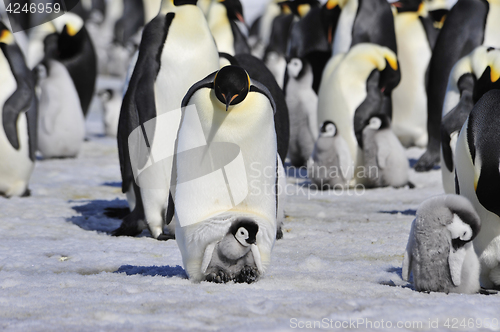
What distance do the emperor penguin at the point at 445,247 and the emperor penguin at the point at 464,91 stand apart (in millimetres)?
1897

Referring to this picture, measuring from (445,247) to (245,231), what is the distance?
869mm

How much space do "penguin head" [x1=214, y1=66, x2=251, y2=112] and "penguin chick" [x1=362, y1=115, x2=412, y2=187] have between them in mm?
3651

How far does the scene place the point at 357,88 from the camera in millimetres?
6957

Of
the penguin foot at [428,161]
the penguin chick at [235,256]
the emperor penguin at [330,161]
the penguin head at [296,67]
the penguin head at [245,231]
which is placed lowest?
the penguin foot at [428,161]

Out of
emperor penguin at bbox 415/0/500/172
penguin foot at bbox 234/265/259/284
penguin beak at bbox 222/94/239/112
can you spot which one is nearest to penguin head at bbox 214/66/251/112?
penguin beak at bbox 222/94/239/112

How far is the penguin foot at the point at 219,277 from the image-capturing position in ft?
9.52

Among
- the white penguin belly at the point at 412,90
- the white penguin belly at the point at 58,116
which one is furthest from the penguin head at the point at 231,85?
the white penguin belly at the point at 412,90

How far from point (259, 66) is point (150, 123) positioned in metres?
1.02

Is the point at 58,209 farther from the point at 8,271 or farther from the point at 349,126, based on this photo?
the point at 349,126

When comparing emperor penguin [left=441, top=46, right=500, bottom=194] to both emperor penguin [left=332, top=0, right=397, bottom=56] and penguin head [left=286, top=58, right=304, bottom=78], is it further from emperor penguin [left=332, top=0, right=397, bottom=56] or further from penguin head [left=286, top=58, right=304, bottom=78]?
emperor penguin [left=332, top=0, right=397, bottom=56]

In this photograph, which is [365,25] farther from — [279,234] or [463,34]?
[279,234]

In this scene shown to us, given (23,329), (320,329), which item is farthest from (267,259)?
(23,329)

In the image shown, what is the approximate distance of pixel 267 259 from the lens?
296cm

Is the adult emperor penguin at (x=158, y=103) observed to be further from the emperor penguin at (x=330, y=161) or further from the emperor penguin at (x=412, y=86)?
the emperor penguin at (x=412, y=86)
